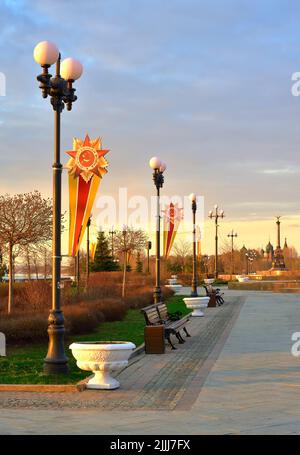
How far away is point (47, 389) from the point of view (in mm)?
10453

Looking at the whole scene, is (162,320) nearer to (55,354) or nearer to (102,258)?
(55,354)

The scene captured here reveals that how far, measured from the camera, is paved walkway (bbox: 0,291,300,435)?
7871 millimetres

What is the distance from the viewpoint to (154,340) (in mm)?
14992

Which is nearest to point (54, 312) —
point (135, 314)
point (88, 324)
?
point (88, 324)

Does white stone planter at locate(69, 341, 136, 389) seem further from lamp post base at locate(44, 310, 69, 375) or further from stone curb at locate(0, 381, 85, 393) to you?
lamp post base at locate(44, 310, 69, 375)

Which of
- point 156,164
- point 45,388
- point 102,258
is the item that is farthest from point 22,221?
point 102,258

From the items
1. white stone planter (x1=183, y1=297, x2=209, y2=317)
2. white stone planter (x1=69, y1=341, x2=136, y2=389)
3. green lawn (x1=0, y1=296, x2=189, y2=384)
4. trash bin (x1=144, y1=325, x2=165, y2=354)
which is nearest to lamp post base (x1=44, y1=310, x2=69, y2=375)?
green lawn (x1=0, y1=296, x2=189, y2=384)

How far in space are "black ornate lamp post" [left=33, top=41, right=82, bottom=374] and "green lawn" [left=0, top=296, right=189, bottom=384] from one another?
0.35 meters

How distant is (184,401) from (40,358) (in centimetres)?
556

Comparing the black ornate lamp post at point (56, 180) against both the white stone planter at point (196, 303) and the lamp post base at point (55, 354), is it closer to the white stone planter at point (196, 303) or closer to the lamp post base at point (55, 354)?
the lamp post base at point (55, 354)

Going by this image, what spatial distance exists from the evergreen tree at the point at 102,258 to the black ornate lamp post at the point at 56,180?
174 feet

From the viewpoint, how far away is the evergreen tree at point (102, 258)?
65.6 meters
